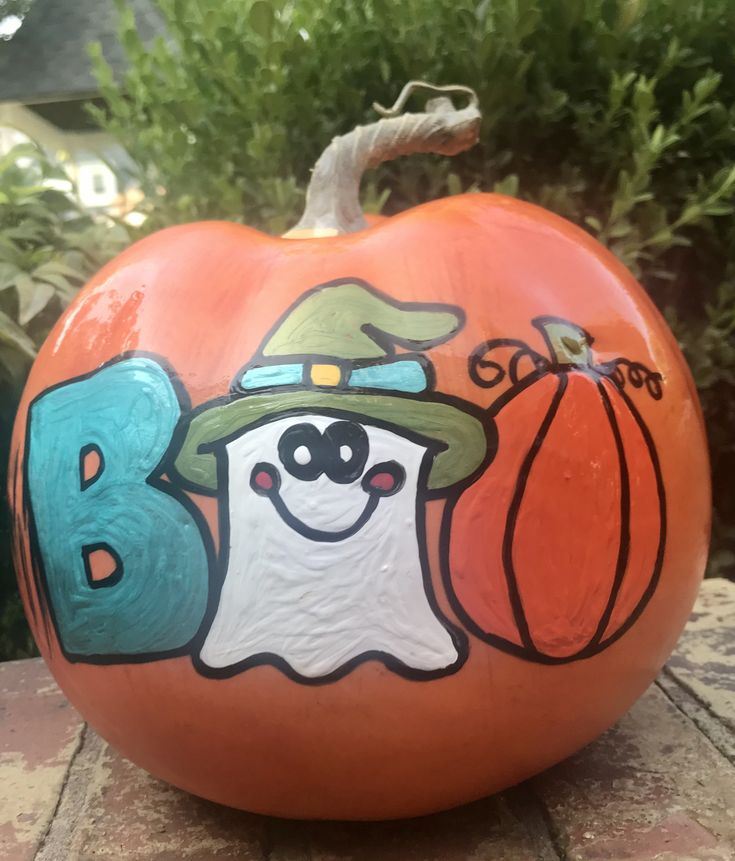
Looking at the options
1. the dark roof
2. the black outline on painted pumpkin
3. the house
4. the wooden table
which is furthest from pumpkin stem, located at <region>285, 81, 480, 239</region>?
the dark roof

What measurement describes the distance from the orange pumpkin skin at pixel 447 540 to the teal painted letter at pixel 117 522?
30 millimetres

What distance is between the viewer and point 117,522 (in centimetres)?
97

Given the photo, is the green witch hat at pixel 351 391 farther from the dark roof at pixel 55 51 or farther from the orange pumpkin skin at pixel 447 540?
the dark roof at pixel 55 51

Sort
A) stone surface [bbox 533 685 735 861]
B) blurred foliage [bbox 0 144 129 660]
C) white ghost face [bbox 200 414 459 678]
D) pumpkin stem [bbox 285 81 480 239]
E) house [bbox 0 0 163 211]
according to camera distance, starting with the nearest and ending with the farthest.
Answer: white ghost face [bbox 200 414 459 678] → stone surface [bbox 533 685 735 861] → pumpkin stem [bbox 285 81 480 239] → blurred foliage [bbox 0 144 129 660] → house [bbox 0 0 163 211]

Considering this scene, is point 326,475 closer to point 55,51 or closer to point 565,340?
point 565,340

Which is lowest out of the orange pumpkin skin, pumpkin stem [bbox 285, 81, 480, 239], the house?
the orange pumpkin skin

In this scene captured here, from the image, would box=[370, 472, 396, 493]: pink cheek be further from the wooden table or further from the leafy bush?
the leafy bush

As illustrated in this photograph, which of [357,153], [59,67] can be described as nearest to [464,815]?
[357,153]

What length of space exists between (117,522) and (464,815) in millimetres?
608

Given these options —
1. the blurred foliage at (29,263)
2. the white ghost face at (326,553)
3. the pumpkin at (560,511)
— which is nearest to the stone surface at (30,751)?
the blurred foliage at (29,263)

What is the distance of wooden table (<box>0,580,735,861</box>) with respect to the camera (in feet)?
3.41

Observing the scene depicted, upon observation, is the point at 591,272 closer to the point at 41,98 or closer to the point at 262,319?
the point at 262,319

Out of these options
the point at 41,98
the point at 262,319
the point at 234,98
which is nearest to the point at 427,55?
the point at 234,98

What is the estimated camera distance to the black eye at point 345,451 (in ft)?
2.99
